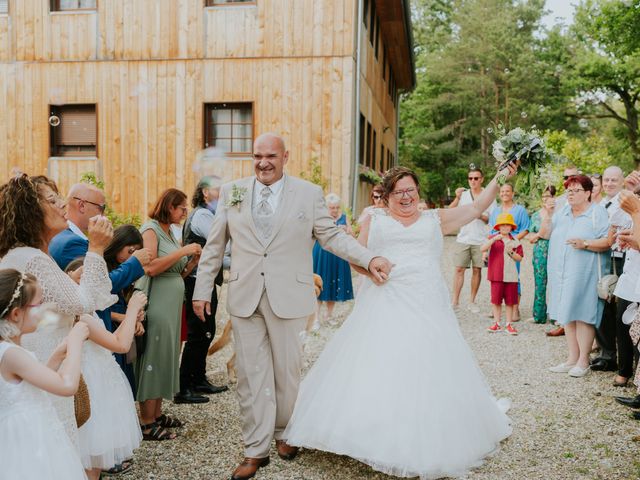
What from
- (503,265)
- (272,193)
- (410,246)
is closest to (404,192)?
(410,246)

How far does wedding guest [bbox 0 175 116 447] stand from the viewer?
3.12m

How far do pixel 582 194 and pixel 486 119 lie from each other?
32854mm

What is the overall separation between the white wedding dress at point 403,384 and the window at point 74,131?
10576mm

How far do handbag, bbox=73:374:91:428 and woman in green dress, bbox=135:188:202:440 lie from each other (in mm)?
1450

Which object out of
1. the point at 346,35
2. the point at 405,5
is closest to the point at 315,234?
the point at 346,35

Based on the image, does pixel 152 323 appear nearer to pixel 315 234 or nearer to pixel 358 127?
pixel 315 234

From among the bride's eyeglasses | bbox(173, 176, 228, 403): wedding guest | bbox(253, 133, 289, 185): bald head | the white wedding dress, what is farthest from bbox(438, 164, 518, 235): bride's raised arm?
bbox(173, 176, 228, 403): wedding guest

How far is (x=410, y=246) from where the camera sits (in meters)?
4.79

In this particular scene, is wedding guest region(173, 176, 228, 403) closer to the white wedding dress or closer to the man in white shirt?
the white wedding dress

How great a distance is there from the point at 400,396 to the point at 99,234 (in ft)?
7.06

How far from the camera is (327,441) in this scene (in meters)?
4.17

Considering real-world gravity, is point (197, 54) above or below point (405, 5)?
below

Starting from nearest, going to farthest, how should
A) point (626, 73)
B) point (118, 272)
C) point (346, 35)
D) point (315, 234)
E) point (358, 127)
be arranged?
point (118, 272)
point (315, 234)
point (346, 35)
point (358, 127)
point (626, 73)

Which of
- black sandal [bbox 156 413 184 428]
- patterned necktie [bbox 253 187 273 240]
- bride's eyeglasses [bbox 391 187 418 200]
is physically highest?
bride's eyeglasses [bbox 391 187 418 200]
